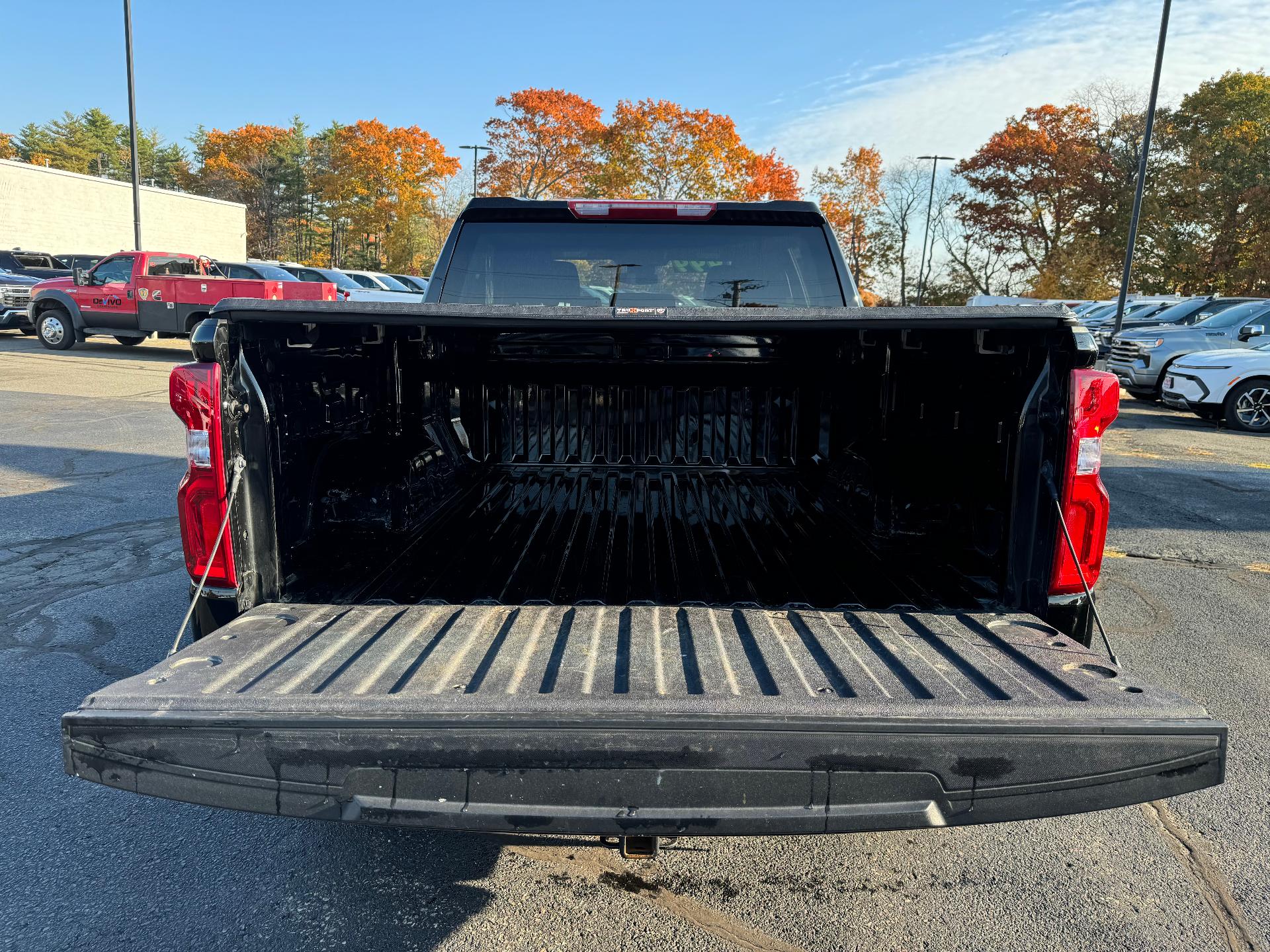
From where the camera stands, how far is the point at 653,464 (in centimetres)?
455

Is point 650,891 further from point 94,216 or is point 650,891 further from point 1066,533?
point 94,216

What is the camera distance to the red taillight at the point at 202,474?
2279mm

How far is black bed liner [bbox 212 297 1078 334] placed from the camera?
2.12 metres

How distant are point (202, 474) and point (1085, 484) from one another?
252 centimetres

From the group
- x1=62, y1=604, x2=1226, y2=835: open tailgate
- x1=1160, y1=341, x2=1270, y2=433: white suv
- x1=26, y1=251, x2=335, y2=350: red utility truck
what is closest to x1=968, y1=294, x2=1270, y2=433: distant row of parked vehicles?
x1=1160, y1=341, x2=1270, y2=433: white suv

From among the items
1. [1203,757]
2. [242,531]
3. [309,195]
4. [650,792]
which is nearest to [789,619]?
[650,792]

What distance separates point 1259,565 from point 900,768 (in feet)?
18.1

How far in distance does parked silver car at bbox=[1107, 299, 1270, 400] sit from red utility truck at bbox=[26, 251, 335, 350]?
1502cm

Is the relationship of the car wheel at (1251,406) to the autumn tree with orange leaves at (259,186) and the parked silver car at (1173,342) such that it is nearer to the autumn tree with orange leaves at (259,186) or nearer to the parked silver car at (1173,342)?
the parked silver car at (1173,342)

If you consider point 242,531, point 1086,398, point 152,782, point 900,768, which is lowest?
point 152,782

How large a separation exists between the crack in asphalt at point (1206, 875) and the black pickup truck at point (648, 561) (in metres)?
0.82

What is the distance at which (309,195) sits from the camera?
7156cm

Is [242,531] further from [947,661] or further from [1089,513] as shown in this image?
[1089,513]

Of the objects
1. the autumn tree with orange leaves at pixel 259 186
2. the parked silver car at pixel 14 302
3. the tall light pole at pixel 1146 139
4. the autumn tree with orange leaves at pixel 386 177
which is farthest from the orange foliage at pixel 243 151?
the tall light pole at pixel 1146 139
